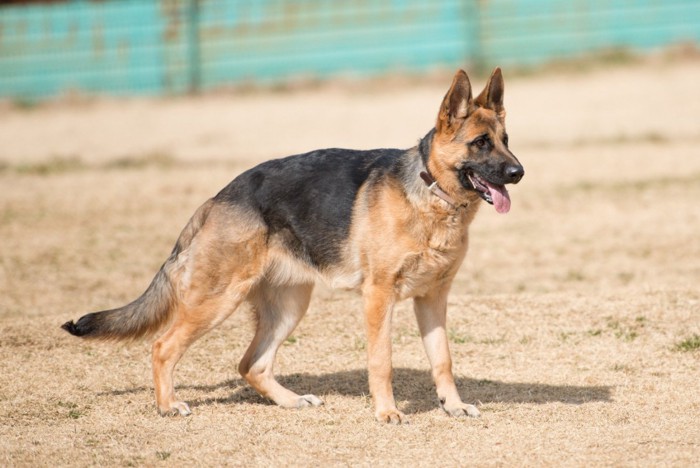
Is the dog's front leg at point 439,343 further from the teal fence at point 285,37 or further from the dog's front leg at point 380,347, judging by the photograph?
the teal fence at point 285,37

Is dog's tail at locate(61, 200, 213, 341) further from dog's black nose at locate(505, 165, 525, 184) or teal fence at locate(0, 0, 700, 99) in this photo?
teal fence at locate(0, 0, 700, 99)

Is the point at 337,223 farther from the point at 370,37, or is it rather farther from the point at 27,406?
the point at 370,37

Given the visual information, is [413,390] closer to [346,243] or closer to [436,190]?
[346,243]

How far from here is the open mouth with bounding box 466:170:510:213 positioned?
6895 millimetres

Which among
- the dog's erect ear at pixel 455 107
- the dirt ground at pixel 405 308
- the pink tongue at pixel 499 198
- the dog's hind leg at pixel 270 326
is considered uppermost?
the dog's erect ear at pixel 455 107

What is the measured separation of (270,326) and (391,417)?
3.89ft

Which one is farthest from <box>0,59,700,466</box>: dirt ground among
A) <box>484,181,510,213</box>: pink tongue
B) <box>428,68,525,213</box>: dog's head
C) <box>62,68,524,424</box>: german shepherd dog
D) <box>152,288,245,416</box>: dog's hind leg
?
<box>428,68,525,213</box>: dog's head

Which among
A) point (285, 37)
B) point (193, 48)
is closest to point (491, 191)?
point (285, 37)

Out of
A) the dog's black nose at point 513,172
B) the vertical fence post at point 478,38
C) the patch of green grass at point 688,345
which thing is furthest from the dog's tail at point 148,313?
the vertical fence post at point 478,38

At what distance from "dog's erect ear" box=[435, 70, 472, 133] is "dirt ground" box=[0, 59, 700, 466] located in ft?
6.23

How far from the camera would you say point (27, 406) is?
7.48 m

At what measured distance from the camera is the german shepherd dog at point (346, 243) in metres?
7.03

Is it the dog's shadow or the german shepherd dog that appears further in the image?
the dog's shadow

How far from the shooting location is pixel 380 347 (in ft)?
23.4
